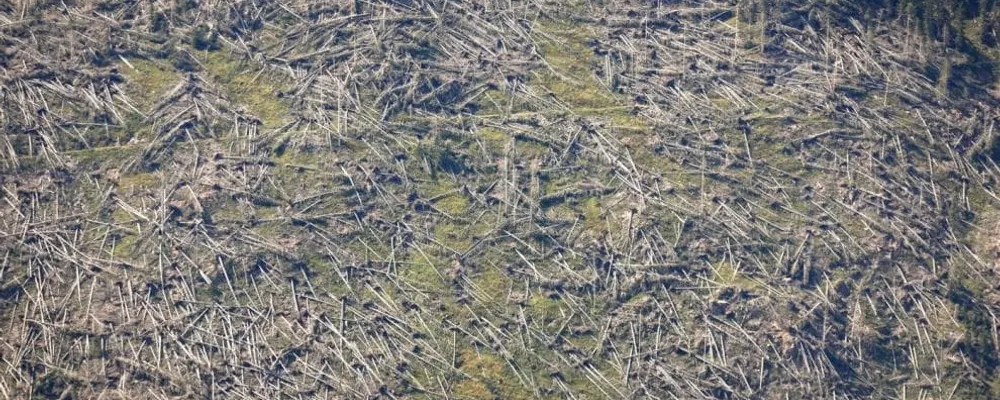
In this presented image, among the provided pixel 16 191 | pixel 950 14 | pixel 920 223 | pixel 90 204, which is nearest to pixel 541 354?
pixel 920 223

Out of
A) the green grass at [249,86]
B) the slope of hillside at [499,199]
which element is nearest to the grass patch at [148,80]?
the slope of hillside at [499,199]

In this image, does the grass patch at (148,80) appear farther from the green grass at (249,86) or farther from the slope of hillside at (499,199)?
the green grass at (249,86)

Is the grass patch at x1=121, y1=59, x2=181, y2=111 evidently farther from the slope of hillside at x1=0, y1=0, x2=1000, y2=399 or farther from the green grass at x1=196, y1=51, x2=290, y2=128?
the green grass at x1=196, y1=51, x2=290, y2=128

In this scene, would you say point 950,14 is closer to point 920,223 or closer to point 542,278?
point 920,223

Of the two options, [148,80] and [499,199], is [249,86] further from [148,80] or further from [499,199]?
[499,199]

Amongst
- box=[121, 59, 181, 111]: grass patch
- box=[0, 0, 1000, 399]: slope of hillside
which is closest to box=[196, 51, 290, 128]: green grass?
box=[0, 0, 1000, 399]: slope of hillside

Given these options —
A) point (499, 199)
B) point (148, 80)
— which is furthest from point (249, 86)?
point (499, 199)

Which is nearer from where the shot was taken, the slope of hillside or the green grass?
the slope of hillside

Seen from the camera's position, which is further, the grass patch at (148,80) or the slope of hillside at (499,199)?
the grass patch at (148,80)
